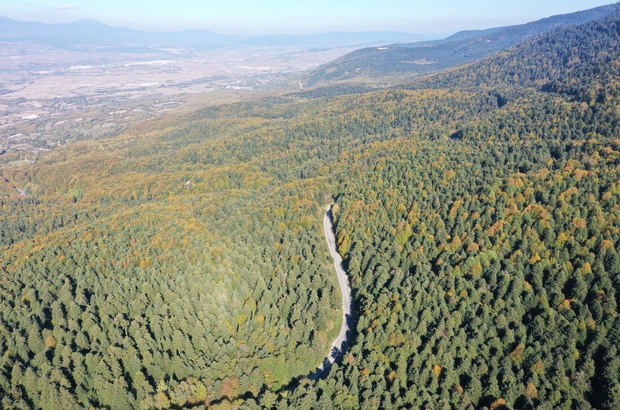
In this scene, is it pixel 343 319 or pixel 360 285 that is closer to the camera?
pixel 343 319

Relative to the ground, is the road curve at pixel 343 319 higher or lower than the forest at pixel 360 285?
lower

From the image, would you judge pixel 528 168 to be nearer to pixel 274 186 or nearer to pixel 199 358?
pixel 274 186

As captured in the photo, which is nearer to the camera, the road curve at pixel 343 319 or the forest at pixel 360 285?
the forest at pixel 360 285

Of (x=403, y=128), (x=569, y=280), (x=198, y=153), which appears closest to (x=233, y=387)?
(x=569, y=280)

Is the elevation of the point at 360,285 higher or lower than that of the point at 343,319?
higher

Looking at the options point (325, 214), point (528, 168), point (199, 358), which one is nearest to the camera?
point (199, 358)
